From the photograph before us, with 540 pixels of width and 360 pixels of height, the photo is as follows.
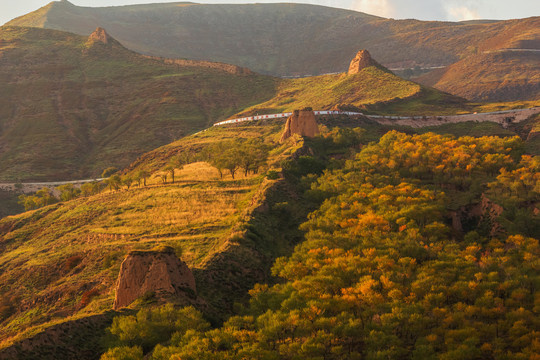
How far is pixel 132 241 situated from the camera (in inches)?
2192

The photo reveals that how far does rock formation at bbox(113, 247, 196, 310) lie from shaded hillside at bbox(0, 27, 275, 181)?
104 meters

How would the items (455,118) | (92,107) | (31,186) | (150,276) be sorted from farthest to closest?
(92,107)
(31,186)
(455,118)
(150,276)

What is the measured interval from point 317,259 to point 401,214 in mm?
14682

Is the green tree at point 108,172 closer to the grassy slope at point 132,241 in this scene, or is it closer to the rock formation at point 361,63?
the grassy slope at point 132,241

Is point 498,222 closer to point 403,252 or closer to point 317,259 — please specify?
point 403,252

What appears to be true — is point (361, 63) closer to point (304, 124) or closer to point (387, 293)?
point (304, 124)

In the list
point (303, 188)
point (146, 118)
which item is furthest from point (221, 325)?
point (146, 118)

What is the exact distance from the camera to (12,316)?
150ft

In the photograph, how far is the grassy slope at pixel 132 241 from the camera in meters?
40.7

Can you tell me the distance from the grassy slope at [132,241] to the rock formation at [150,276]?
2.23 metres

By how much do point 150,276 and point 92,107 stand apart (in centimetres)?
15405

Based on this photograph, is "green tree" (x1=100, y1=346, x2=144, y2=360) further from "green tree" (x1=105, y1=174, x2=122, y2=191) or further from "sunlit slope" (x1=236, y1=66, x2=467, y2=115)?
"sunlit slope" (x1=236, y1=66, x2=467, y2=115)

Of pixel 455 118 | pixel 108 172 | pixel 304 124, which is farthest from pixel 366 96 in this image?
pixel 108 172

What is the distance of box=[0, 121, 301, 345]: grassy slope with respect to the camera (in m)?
40.7
